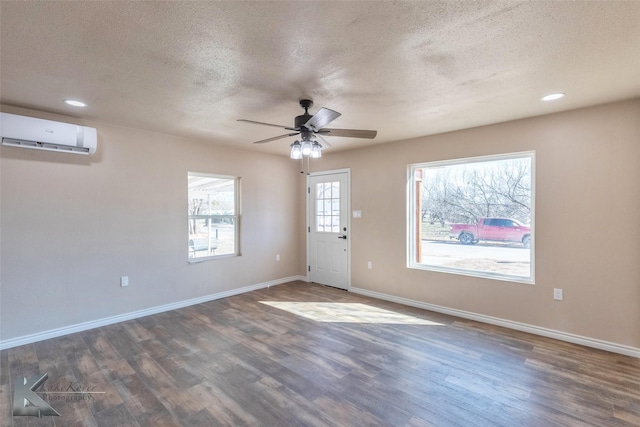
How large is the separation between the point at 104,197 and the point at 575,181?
17.7 ft

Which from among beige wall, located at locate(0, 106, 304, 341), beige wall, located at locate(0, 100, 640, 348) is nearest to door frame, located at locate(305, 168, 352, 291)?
beige wall, located at locate(0, 100, 640, 348)

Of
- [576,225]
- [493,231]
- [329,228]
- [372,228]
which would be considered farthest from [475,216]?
[329,228]

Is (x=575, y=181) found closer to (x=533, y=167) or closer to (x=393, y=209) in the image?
(x=533, y=167)

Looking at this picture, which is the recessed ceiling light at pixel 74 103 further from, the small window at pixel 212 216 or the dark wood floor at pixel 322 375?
the dark wood floor at pixel 322 375

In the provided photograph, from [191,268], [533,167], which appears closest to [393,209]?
[533,167]

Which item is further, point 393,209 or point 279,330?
point 393,209

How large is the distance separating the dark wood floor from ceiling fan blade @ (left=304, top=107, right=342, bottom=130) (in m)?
2.17

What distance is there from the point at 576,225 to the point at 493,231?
2.75 feet

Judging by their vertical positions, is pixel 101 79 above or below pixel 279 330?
above

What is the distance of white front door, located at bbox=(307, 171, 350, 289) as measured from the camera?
5.41 m

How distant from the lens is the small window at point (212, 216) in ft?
15.3

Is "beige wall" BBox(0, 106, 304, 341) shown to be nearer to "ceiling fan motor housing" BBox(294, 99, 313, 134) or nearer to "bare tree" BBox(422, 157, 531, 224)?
"ceiling fan motor housing" BBox(294, 99, 313, 134)

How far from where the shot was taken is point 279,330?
3.56 metres

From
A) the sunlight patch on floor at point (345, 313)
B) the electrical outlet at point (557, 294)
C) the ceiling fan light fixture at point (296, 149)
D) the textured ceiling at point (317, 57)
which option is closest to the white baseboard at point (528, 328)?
the electrical outlet at point (557, 294)
